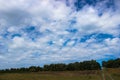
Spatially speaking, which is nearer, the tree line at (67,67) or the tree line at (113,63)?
the tree line at (67,67)

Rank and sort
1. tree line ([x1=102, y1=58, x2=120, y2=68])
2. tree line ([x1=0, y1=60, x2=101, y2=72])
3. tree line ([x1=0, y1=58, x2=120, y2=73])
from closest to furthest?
tree line ([x1=0, y1=60, x2=101, y2=72]), tree line ([x1=0, y1=58, x2=120, y2=73]), tree line ([x1=102, y1=58, x2=120, y2=68])

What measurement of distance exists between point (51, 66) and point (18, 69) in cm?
2240

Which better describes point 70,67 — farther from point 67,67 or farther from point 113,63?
point 113,63

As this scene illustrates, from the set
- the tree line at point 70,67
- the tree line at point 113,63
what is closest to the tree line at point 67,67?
the tree line at point 70,67

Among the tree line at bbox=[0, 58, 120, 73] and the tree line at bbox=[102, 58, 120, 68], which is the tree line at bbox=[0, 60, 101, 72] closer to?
the tree line at bbox=[0, 58, 120, 73]

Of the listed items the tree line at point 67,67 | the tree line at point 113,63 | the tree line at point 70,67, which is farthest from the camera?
the tree line at point 113,63

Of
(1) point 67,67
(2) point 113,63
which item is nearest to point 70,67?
(1) point 67,67

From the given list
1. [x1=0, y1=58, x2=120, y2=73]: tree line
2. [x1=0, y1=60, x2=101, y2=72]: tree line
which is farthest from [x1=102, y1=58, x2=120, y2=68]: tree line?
[x1=0, y1=60, x2=101, y2=72]: tree line

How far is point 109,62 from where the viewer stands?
428 feet

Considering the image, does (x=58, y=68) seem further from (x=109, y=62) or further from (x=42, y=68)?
(x=109, y=62)

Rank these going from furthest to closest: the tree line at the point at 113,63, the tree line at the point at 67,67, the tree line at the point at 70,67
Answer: the tree line at the point at 113,63 < the tree line at the point at 70,67 < the tree line at the point at 67,67

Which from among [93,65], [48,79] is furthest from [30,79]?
[93,65]

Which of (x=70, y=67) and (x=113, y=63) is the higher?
(x=113, y=63)

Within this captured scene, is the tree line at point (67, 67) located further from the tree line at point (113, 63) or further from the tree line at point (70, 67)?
the tree line at point (113, 63)
